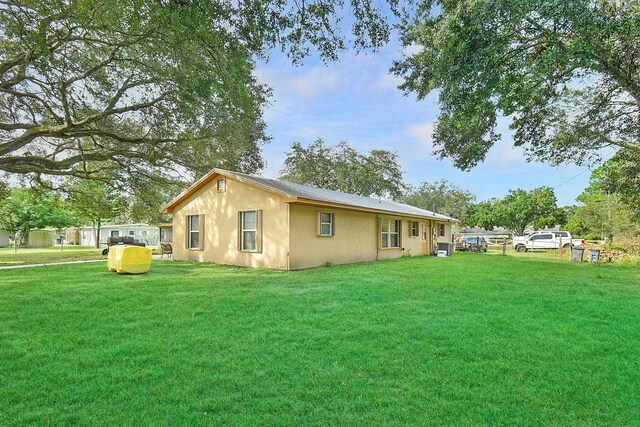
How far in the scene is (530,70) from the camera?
8844 mm

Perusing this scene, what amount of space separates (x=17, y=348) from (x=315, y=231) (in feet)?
29.6

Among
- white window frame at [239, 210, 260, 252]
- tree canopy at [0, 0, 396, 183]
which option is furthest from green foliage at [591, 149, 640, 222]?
white window frame at [239, 210, 260, 252]

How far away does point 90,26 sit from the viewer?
738 cm

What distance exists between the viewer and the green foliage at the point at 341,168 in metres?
32.7

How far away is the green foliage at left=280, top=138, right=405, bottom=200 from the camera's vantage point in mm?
32688

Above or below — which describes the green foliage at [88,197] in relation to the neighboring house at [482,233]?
above

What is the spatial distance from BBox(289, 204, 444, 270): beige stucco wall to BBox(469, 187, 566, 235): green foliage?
3377 centimetres

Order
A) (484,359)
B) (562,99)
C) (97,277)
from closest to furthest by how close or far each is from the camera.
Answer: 1. (484,359)
2. (97,277)
3. (562,99)

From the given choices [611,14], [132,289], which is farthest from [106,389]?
[611,14]

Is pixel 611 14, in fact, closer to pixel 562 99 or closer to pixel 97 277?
pixel 562 99

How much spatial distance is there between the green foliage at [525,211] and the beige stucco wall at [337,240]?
111ft

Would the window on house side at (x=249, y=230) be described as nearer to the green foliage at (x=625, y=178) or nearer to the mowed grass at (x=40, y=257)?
the mowed grass at (x=40, y=257)

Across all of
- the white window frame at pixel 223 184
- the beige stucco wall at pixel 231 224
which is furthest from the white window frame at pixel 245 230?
the white window frame at pixel 223 184

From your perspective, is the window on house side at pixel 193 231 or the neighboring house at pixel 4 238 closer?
the window on house side at pixel 193 231
